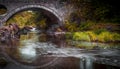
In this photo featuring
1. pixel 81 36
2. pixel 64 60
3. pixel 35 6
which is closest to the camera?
pixel 64 60

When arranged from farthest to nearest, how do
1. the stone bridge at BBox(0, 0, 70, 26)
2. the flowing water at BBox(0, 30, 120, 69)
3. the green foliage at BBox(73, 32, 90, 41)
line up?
the stone bridge at BBox(0, 0, 70, 26)
the green foliage at BBox(73, 32, 90, 41)
the flowing water at BBox(0, 30, 120, 69)

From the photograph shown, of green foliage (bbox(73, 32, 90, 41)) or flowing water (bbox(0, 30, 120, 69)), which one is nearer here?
flowing water (bbox(0, 30, 120, 69))

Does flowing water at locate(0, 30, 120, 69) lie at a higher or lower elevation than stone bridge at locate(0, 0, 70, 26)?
lower

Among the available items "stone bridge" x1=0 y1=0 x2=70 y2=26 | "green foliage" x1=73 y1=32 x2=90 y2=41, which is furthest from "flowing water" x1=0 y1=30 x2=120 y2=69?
"stone bridge" x1=0 y1=0 x2=70 y2=26

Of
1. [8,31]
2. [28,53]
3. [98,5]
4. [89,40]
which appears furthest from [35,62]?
[98,5]

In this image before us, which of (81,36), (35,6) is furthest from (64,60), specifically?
(35,6)

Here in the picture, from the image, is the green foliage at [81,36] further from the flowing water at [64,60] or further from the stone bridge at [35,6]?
the stone bridge at [35,6]

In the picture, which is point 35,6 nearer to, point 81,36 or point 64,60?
point 81,36

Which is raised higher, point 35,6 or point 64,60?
point 35,6

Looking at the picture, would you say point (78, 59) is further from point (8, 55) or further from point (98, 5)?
point (98, 5)

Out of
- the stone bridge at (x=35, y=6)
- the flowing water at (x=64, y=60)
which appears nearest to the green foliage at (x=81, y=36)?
the flowing water at (x=64, y=60)

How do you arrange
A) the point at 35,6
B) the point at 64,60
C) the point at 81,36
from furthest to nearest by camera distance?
the point at 35,6
the point at 81,36
the point at 64,60

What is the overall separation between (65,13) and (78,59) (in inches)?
927

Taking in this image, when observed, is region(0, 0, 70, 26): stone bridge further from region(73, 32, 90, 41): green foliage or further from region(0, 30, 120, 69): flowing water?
region(0, 30, 120, 69): flowing water
